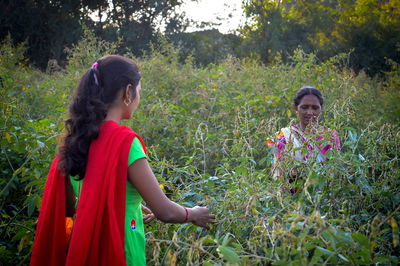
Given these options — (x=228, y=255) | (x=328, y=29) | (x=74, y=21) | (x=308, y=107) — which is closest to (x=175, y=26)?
(x=74, y=21)

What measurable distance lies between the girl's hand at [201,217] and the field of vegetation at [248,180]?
0.06 metres

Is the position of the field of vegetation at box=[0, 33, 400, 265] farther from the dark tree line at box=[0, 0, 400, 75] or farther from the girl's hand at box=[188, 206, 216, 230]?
the dark tree line at box=[0, 0, 400, 75]

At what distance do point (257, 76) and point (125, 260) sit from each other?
5.24m

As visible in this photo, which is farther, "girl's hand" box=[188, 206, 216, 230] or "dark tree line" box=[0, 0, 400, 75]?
"dark tree line" box=[0, 0, 400, 75]

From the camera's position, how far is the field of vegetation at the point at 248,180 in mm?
1339

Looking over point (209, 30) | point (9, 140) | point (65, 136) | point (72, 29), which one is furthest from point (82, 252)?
point (209, 30)

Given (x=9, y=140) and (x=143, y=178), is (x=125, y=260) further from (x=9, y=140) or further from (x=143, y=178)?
(x=9, y=140)

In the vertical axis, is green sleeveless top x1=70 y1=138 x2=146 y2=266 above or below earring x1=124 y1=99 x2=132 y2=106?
below

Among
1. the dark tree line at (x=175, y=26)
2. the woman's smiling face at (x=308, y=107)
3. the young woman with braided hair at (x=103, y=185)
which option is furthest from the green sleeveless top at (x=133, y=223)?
the dark tree line at (x=175, y=26)

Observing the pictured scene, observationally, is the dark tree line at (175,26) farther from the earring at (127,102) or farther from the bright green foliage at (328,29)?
the earring at (127,102)

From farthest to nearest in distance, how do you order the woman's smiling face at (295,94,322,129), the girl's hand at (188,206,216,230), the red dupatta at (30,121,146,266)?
the woman's smiling face at (295,94,322,129) → the girl's hand at (188,206,216,230) → the red dupatta at (30,121,146,266)

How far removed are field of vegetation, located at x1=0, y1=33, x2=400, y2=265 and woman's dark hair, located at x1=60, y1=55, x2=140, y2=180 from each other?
1.58ft

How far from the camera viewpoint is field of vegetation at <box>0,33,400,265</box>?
1.34 m

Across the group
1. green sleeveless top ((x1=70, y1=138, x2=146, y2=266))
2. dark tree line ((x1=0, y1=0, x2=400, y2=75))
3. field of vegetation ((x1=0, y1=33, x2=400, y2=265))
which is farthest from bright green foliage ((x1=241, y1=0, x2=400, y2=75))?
green sleeveless top ((x1=70, y1=138, x2=146, y2=266))
